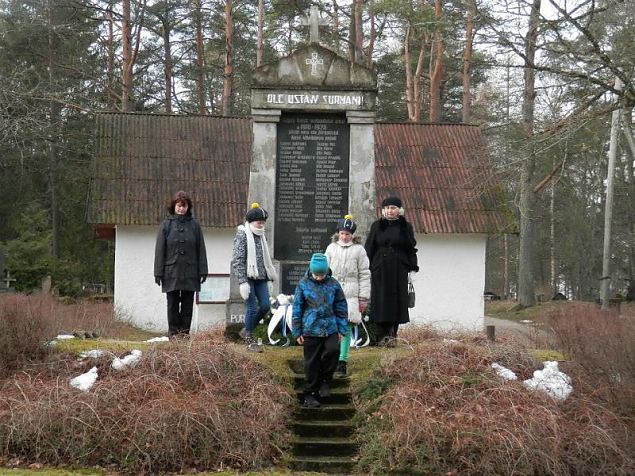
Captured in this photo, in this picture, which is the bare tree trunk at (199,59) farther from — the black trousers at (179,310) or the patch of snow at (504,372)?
the patch of snow at (504,372)

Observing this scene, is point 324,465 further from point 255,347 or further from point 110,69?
point 110,69

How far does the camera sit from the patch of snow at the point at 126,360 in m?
8.55

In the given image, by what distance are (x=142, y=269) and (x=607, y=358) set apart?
651 inches

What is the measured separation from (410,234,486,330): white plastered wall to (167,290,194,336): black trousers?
13206mm

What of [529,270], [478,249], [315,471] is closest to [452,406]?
[315,471]

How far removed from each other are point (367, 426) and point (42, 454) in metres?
2.92

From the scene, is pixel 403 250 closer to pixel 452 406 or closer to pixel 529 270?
pixel 452 406

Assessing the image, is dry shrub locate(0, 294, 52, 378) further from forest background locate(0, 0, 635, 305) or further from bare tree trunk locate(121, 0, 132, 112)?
bare tree trunk locate(121, 0, 132, 112)

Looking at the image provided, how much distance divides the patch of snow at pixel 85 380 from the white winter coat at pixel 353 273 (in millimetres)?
2927

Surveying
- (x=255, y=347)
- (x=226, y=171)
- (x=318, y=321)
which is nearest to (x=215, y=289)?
(x=226, y=171)

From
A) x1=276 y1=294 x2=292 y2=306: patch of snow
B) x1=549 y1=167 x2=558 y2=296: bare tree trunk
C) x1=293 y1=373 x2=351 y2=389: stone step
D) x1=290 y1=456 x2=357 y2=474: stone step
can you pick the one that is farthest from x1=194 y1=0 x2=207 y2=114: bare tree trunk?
x1=290 y1=456 x2=357 y2=474: stone step

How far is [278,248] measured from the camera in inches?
467

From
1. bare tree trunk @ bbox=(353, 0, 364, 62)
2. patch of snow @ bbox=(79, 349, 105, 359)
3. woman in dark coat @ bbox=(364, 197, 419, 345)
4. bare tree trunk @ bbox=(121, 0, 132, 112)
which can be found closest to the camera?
patch of snow @ bbox=(79, 349, 105, 359)

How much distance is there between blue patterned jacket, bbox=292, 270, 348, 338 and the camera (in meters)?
8.33
